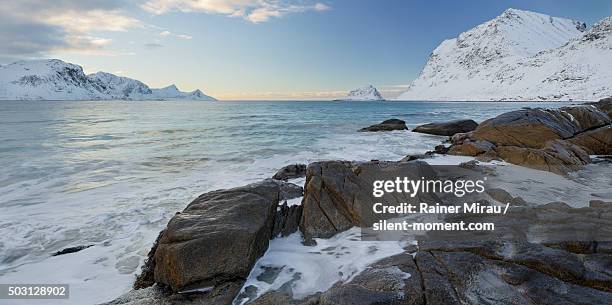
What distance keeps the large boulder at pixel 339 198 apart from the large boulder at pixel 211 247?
140cm

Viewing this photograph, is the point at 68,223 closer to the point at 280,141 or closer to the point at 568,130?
the point at 280,141

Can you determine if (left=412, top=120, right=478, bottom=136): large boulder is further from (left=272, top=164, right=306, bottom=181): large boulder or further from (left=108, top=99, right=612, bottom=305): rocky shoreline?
(left=108, top=99, right=612, bottom=305): rocky shoreline

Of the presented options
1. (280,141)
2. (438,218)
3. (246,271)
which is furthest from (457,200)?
(280,141)

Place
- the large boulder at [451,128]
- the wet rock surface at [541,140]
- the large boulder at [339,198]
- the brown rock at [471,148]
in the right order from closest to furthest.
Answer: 1. the large boulder at [339,198]
2. the wet rock surface at [541,140]
3. the brown rock at [471,148]
4. the large boulder at [451,128]

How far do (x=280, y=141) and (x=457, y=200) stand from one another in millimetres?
20464

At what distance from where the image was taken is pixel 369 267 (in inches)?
228

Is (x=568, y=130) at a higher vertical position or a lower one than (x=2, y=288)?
higher

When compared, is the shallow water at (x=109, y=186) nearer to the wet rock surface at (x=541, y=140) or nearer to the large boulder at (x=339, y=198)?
the large boulder at (x=339, y=198)

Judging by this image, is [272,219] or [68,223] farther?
[68,223]

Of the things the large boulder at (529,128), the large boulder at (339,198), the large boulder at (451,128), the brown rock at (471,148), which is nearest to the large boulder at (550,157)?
the brown rock at (471,148)

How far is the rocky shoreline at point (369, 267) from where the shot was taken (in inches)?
184

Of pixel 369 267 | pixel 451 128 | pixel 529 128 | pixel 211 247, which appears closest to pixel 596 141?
pixel 529 128

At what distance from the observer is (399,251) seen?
250 inches

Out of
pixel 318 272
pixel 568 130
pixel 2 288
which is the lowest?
pixel 2 288
